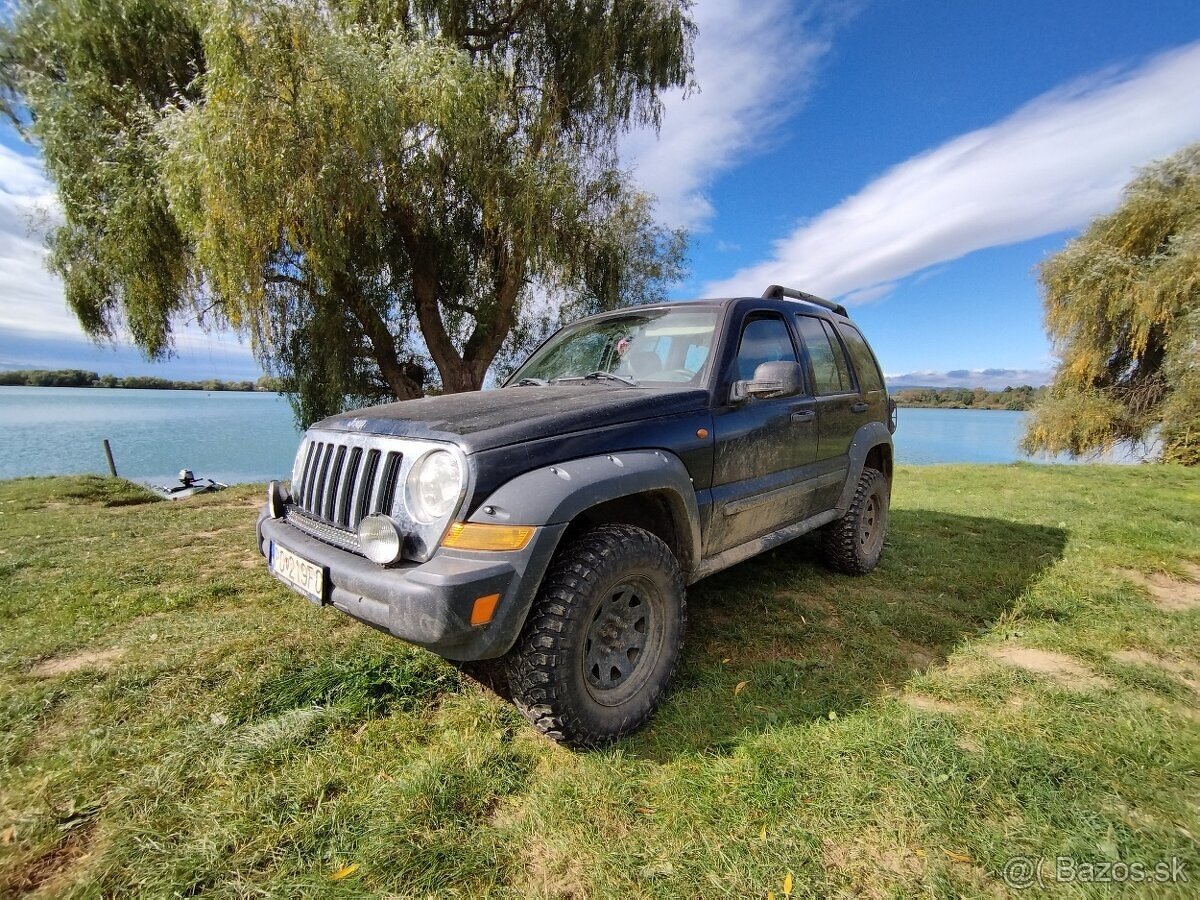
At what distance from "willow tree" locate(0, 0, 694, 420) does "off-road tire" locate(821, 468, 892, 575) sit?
6.88 metres

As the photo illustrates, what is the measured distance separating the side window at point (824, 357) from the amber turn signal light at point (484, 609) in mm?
2669

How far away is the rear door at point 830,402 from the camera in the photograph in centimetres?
343

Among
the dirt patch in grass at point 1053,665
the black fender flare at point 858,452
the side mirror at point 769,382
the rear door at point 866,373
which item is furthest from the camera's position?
the rear door at point 866,373

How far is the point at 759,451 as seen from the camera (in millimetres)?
2846

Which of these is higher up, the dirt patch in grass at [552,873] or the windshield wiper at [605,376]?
the windshield wiper at [605,376]

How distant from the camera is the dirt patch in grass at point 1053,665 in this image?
2.48 m

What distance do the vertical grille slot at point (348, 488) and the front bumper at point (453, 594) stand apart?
1.12 ft

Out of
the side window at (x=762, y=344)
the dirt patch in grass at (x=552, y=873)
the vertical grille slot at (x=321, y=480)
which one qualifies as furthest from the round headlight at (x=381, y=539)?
the side window at (x=762, y=344)

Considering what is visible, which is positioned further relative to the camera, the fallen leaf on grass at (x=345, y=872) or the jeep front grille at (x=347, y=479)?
the jeep front grille at (x=347, y=479)

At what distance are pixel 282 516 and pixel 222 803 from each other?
133 centimetres

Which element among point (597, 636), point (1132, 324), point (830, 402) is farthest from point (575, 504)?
point (1132, 324)

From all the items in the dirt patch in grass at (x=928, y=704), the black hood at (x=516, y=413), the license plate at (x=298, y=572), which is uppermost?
the black hood at (x=516, y=413)

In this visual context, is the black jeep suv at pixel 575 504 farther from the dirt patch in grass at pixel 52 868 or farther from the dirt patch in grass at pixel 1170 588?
the dirt patch in grass at pixel 1170 588

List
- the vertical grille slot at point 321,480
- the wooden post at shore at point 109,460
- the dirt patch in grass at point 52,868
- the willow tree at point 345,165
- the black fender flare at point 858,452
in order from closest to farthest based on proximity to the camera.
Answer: the dirt patch in grass at point 52,868 → the vertical grille slot at point 321,480 → the black fender flare at point 858,452 → the willow tree at point 345,165 → the wooden post at shore at point 109,460
